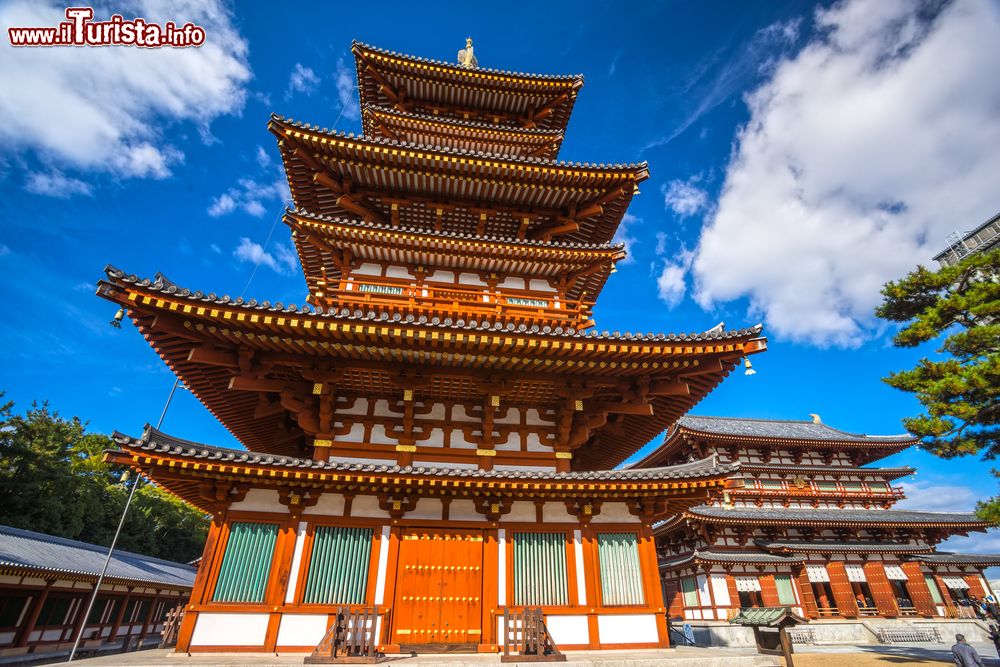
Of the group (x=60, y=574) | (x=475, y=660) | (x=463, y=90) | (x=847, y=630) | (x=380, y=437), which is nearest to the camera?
(x=475, y=660)

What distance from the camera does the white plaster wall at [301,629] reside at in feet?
30.7

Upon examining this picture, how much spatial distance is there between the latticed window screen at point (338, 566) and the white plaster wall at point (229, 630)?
3.26ft

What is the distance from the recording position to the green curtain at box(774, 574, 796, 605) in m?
27.5

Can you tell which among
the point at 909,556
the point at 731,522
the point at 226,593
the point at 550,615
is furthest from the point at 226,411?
the point at 909,556

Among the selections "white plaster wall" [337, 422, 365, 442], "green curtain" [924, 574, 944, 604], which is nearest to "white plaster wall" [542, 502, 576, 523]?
"white plaster wall" [337, 422, 365, 442]

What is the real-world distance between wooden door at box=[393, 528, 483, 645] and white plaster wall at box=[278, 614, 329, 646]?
1.53 metres

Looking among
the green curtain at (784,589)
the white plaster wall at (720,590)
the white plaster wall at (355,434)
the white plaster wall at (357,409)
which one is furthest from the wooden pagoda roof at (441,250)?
the green curtain at (784,589)

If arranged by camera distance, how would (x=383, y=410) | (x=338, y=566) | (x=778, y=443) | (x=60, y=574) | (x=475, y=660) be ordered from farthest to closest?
(x=778, y=443) → (x=60, y=574) → (x=383, y=410) → (x=338, y=566) → (x=475, y=660)

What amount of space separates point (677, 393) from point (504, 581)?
6119 mm

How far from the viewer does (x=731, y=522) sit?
27.2 meters

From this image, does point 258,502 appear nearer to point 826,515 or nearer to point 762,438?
point 762,438

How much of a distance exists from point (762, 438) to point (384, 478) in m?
31.1

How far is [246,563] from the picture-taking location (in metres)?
9.88

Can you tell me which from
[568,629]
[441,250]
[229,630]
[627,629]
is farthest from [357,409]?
[627,629]
